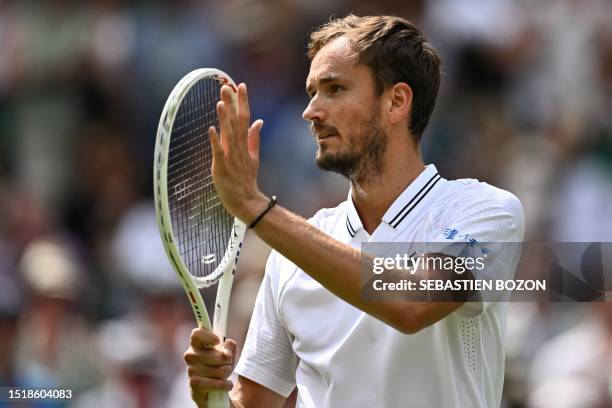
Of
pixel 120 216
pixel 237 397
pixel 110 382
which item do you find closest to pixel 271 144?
pixel 120 216

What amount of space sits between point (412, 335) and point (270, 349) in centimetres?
65

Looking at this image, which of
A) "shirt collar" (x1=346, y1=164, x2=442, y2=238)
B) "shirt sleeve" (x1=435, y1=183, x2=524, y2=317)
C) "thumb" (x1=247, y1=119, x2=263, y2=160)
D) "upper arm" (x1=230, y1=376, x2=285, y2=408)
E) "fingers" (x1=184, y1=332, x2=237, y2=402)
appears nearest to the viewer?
"thumb" (x1=247, y1=119, x2=263, y2=160)

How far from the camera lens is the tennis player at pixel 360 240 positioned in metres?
3.98

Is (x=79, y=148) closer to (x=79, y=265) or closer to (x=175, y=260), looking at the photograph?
(x=79, y=265)

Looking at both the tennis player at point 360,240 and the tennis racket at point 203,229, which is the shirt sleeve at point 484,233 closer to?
the tennis player at point 360,240

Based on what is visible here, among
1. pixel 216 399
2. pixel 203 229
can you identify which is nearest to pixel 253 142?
pixel 203 229

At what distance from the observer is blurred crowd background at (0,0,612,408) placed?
7.55m

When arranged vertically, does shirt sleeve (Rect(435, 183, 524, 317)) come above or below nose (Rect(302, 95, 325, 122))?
below

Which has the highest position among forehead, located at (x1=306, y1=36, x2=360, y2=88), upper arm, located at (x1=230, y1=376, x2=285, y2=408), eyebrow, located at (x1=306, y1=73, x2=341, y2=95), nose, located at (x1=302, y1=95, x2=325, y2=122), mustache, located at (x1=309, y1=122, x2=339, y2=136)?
forehead, located at (x1=306, y1=36, x2=360, y2=88)

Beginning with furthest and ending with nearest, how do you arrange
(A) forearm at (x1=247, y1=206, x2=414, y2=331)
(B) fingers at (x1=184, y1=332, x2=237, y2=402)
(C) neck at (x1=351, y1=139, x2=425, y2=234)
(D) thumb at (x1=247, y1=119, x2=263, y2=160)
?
1. (C) neck at (x1=351, y1=139, x2=425, y2=234)
2. (B) fingers at (x1=184, y1=332, x2=237, y2=402)
3. (D) thumb at (x1=247, y1=119, x2=263, y2=160)
4. (A) forearm at (x1=247, y1=206, x2=414, y2=331)

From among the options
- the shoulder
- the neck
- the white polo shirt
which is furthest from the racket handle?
the shoulder

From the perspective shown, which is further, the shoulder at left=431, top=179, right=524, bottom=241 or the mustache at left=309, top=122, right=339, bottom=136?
the mustache at left=309, top=122, right=339, bottom=136

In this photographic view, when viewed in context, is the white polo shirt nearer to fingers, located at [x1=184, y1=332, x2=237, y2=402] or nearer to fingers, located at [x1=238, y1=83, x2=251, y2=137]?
fingers, located at [x1=184, y1=332, x2=237, y2=402]

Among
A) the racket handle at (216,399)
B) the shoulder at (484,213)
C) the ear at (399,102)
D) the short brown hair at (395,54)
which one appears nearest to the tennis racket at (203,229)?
the racket handle at (216,399)
